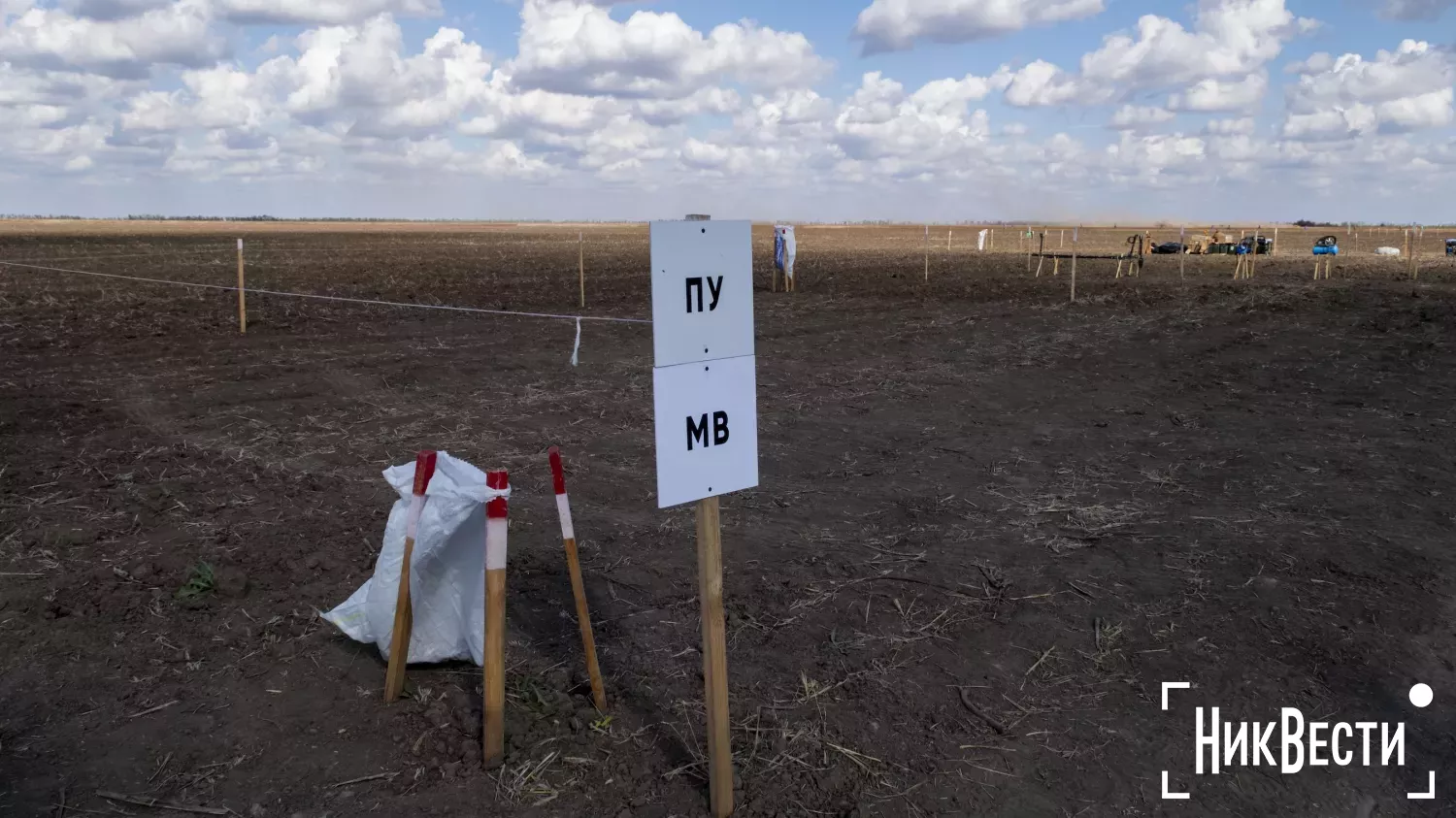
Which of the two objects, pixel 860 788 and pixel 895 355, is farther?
pixel 895 355

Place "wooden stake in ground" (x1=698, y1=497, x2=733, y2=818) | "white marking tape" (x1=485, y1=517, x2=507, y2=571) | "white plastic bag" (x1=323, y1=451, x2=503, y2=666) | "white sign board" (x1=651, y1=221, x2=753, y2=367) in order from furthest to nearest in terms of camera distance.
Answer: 1. "white plastic bag" (x1=323, y1=451, x2=503, y2=666)
2. "white marking tape" (x1=485, y1=517, x2=507, y2=571)
3. "wooden stake in ground" (x1=698, y1=497, x2=733, y2=818)
4. "white sign board" (x1=651, y1=221, x2=753, y2=367)

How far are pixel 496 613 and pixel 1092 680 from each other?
2.50 m

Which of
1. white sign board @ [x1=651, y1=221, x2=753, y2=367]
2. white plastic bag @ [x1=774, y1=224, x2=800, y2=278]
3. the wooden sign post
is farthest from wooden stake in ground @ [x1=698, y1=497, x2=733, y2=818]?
white plastic bag @ [x1=774, y1=224, x2=800, y2=278]

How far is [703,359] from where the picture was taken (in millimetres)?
3193

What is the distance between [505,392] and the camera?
10570 mm

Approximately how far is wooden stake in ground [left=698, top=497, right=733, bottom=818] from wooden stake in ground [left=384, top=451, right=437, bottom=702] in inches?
44.3

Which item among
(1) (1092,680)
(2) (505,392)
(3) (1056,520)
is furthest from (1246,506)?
(2) (505,392)

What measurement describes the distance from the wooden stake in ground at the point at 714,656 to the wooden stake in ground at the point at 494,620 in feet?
2.39

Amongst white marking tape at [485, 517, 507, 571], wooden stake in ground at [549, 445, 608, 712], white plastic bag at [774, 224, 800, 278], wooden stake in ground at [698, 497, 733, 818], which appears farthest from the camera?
white plastic bag at [774, 224, 800, 278]

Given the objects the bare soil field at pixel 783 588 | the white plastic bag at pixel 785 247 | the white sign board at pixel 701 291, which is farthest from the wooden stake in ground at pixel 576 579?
the white plastic bag at pixel 785 247

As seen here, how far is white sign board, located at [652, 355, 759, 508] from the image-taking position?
3111mm

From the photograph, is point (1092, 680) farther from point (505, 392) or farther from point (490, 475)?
point (505, 392)

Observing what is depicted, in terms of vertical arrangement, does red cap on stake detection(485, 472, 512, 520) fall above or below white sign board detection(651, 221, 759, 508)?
below

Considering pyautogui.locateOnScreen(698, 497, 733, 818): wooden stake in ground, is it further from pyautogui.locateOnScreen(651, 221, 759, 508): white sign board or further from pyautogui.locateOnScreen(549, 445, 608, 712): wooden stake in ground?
pyautogui.locateOnScreen(549, 445, 608, 712): wooden stake in ground
